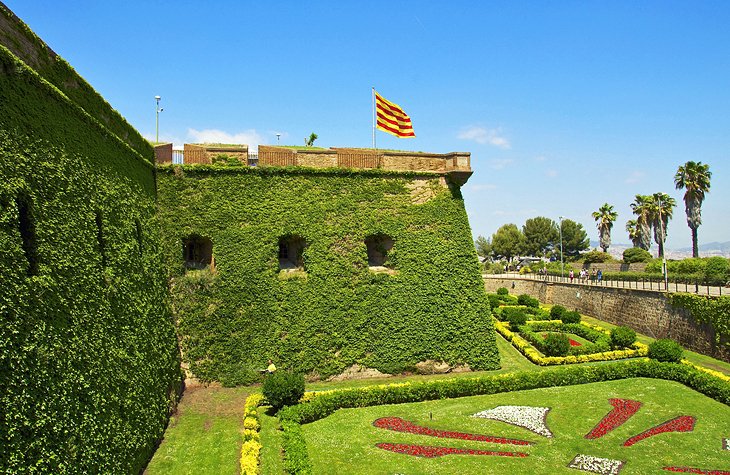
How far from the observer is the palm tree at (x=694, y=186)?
4588 centimetres

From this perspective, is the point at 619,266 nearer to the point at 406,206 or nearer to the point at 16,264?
the point at 406,206

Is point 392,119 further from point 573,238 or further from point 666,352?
point 573,238

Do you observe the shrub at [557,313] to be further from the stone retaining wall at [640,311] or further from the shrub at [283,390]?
the shrub at [283,390]

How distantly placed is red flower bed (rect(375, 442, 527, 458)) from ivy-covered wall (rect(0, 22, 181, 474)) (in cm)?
627

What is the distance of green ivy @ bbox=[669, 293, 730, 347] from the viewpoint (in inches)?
781

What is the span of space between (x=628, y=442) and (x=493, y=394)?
4776 millimetres

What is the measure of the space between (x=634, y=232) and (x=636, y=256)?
15.2 meters

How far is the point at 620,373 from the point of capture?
18.2 meters

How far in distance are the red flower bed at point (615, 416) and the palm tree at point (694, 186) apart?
1565 inches

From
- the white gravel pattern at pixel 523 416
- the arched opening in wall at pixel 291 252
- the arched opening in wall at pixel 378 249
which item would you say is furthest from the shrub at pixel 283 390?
the arched opening in wall at pixel 378 249

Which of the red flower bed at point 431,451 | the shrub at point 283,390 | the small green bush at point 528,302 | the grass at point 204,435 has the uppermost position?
the small green bush at point 528,302

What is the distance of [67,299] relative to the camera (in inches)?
328

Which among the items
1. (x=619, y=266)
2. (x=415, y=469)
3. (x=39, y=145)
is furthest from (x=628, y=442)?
(x=619, y=266)

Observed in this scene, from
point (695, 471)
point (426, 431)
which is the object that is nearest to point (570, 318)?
point (695, 471)
